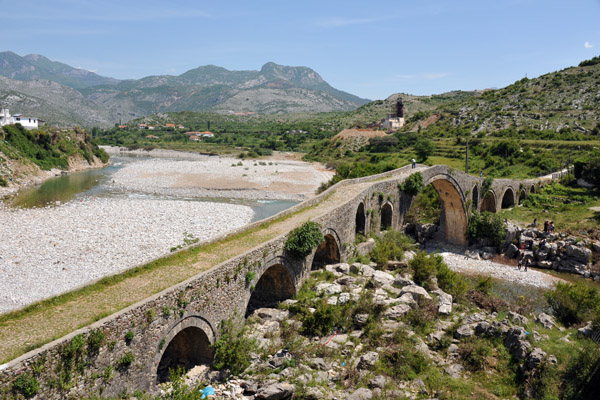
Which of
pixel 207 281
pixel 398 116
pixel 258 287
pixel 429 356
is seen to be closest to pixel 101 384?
pixel 207 281

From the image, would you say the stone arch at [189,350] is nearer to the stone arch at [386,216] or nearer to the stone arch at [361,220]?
the stone arch at [361,220]

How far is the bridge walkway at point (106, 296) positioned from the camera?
834 cm

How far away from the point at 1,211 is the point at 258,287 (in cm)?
2807

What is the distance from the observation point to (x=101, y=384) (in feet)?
→ 26.8

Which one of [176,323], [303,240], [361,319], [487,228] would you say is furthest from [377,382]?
[487,228]

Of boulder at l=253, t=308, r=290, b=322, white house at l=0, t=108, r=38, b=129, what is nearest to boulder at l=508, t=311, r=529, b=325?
boulder at l=253, t=308, r=290, b=322

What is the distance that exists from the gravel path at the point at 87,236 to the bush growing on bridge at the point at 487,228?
17.7 metres

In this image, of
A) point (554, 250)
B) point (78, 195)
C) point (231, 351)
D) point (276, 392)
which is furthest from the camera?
point (78, 195)

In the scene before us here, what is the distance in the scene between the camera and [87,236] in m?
26.8

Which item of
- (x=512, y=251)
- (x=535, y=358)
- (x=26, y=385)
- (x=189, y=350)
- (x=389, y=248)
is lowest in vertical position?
(x=512, y=251)

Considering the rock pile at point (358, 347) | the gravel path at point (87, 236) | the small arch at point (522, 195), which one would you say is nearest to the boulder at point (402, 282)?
the rock pile at point (358, 347)

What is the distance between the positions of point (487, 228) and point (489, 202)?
6.57 metres

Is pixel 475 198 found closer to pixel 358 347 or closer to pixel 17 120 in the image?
pixel 358 347

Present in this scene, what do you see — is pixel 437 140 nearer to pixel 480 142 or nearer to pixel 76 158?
pixel 480 142
